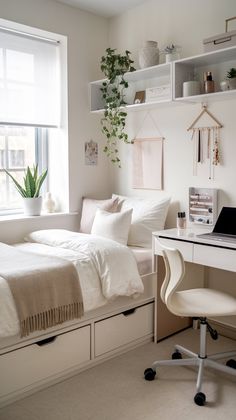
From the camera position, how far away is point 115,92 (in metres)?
3.58

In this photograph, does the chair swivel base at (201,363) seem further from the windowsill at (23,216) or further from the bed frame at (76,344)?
the windowsill at (23,216)

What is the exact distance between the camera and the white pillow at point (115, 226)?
3.13 meters

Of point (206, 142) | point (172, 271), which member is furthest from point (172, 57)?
point (172, 271)

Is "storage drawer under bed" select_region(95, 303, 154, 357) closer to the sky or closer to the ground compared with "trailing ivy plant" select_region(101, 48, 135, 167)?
closer to the ground

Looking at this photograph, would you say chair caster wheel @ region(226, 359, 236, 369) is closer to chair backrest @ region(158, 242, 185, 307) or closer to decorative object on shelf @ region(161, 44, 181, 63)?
chair backrest @ region(158, 242, 185, 307)

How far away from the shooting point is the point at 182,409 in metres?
2.23

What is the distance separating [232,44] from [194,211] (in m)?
1.22

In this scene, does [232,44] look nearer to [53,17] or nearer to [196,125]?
[196,125]

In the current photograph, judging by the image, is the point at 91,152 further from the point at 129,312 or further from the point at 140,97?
the point at 129,312

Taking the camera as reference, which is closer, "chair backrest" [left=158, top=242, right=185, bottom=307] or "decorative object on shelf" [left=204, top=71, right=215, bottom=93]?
"chair backrest" [left=158, top=242, right=185, bottom=307]

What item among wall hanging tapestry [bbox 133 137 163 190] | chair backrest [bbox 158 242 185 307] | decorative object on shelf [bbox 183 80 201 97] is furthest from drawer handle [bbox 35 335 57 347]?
decorative object on shelf [bbox 183 80 201 97]

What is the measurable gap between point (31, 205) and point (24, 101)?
2.87 ft

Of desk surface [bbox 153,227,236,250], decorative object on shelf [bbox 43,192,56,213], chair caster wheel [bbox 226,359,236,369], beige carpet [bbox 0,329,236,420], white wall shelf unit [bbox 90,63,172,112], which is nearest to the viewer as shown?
beige carpet [bbox 0,329,236,420]

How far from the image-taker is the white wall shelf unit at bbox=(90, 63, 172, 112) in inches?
126
